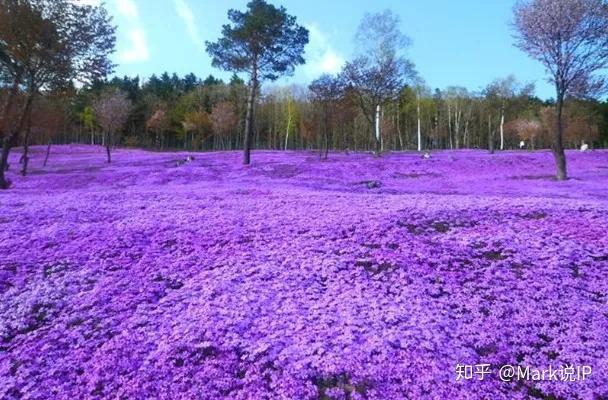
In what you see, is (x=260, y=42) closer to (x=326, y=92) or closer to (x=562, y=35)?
(x=326, y=92)

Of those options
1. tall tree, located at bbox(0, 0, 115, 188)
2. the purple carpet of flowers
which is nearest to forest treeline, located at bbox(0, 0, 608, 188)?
tall tree, located at bbox(0, 0, 115, 188)

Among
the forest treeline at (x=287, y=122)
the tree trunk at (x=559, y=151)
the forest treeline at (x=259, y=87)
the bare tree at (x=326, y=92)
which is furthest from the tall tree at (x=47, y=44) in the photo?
the forest treeline at (x=287, y=122)

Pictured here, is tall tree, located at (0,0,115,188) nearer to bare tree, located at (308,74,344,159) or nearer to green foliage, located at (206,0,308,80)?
green foliage, located at (206,0,308,80)

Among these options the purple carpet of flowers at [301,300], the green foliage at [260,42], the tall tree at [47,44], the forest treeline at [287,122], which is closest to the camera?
the purple carpet of flowers at [301,300]

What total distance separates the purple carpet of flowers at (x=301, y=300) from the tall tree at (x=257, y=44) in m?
26.0

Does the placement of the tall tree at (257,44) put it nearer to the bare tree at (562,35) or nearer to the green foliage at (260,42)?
the green foliage at (260,42)

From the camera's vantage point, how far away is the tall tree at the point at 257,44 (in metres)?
37.3

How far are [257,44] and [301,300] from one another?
109ft

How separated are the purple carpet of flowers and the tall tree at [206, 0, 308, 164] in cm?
2600

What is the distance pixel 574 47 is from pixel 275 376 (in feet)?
93.4

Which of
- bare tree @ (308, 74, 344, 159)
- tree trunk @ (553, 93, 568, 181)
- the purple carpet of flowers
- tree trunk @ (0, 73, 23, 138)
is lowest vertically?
the purple carpet of flowers

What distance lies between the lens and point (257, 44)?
37.7 m

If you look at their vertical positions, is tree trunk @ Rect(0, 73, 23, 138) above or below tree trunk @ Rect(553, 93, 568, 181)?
above

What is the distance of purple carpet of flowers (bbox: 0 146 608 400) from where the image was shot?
5.74 metres
